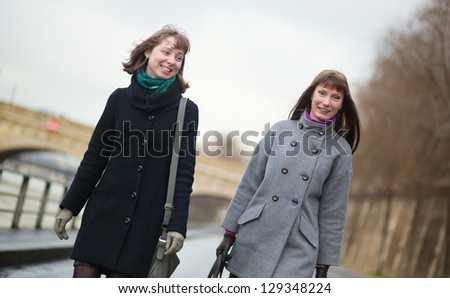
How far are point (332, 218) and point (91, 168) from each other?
51.5 inches

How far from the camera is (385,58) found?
767 inches

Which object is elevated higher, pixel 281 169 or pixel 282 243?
pixel 281 169

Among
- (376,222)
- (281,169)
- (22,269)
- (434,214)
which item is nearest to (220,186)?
(376,222)

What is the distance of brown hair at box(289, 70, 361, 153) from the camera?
4.05 metres

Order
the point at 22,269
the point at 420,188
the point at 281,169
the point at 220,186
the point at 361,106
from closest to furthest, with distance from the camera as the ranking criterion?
the point at 281,169 → the point at 22,269 → the point at 420,188 → the point at 361,106 → the point at 220,186

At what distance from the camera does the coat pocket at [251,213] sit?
3945 mm

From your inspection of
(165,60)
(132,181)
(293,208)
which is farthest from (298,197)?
(165,60)

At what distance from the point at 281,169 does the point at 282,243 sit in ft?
1.33

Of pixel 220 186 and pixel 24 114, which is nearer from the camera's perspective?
pixel 24 114

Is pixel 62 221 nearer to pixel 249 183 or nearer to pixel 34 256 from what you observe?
pixel 249 183

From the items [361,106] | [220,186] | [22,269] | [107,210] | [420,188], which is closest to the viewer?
[107,210]

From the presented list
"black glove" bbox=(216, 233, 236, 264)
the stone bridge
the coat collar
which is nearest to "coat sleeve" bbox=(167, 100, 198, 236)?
the coat collar

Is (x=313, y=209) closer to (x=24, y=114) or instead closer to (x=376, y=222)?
(x=24, y=114)

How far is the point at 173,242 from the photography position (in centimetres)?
362
